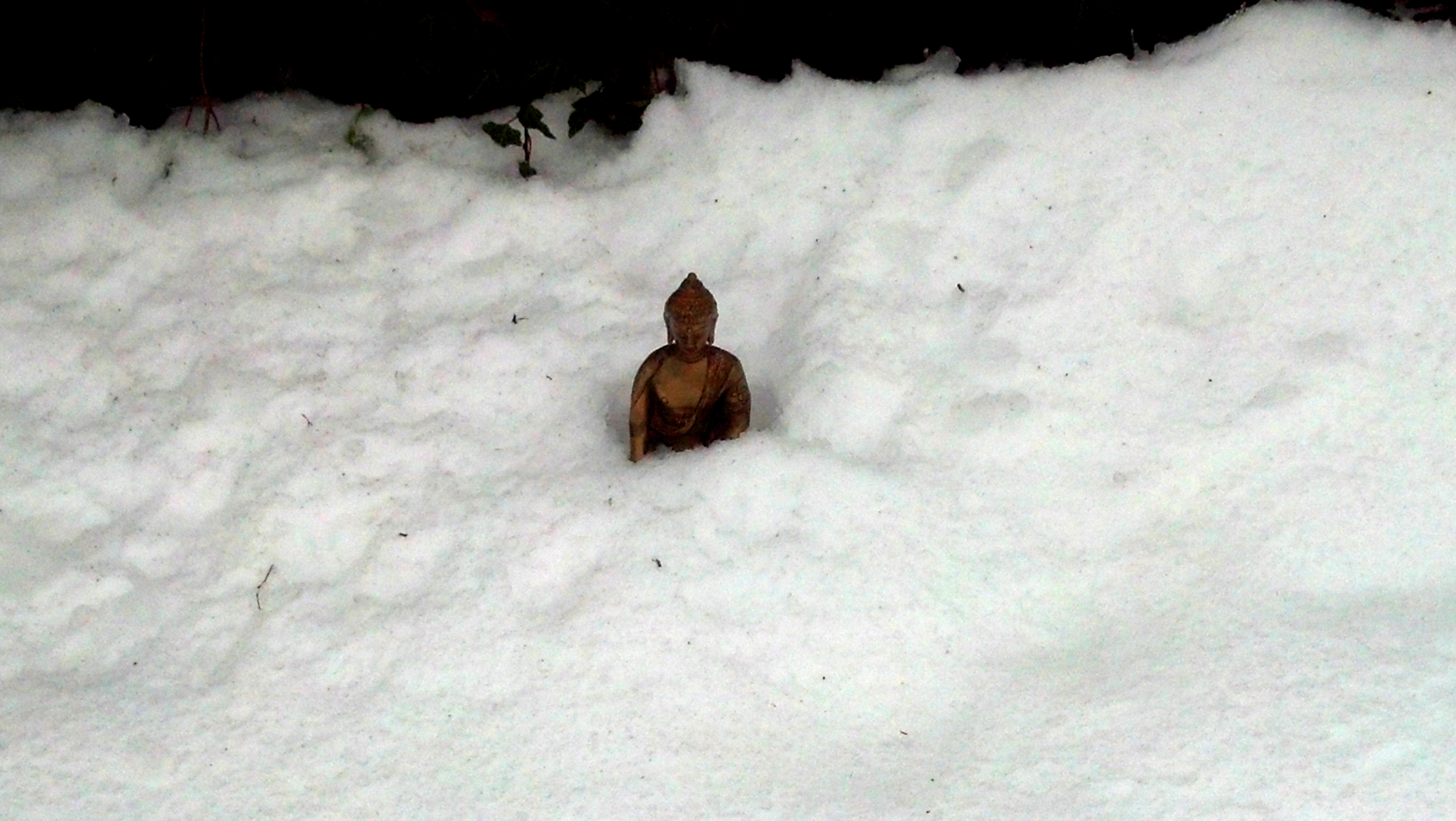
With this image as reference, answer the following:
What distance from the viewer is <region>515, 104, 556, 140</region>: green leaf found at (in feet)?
7.68

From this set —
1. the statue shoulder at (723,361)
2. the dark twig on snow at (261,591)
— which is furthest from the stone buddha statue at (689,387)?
the dark twig on snow at (261,591)

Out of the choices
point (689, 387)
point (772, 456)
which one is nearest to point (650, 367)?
point (689, 387)

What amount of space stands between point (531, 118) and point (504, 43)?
21 centimetres

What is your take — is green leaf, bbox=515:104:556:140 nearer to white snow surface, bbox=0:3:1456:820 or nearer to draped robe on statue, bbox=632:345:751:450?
white snow surface, bbox=0:3:1456:820

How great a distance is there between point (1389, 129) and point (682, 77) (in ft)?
4.72

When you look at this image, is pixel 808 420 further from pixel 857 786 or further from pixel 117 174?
pixel 117 174

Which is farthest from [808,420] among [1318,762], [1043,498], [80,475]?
[80,475]

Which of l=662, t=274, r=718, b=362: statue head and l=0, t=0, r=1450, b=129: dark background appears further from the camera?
l=0, t=0, r=1450, b=129: dark background

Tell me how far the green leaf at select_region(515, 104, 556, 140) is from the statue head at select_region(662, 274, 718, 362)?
2.40 feet

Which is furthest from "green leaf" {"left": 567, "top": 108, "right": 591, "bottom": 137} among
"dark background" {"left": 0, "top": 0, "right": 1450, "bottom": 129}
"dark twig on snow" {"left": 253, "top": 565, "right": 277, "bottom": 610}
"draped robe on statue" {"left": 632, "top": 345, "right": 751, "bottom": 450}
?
"dark twig on snow" {"left": 253, "top": 565, "right": 277, "bottom": 610}

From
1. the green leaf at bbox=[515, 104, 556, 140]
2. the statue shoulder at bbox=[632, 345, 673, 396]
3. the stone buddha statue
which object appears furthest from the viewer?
the green leaf at bbox=[515, 104, 556, 140]

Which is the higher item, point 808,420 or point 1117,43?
point 1117,43

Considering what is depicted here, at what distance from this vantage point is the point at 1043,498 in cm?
195

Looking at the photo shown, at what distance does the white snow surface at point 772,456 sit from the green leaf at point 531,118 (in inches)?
5.4
